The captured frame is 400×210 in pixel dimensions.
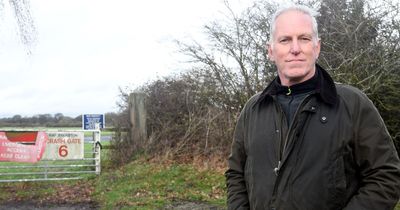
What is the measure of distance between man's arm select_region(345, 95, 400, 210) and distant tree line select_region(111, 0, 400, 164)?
7405mm

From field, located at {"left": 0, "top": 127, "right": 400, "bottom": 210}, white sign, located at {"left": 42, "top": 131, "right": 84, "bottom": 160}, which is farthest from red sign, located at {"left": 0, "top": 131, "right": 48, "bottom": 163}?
field, located at {"left": 0, "top": 127, "right": 400, "bottom": 210}

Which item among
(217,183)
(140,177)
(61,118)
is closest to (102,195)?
(140,177)

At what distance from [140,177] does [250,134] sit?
8682mm

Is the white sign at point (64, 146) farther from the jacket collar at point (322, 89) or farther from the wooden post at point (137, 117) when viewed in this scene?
the jacket collar at point (322, 89)

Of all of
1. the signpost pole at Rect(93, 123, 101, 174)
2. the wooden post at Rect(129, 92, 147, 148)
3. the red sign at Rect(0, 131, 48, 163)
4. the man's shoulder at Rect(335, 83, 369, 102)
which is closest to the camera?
the man's shoulder at Rect(335, 83, 369, 102)

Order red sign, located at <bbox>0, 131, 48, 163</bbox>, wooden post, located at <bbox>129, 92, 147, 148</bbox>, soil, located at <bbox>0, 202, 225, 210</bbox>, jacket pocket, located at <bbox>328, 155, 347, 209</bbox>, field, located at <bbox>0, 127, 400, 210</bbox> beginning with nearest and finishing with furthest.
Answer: jacket pocket, located at <bbox>328, 155, 347, 209</bbox>, soil, located at <bbox>0, 202, 225, 210</bbox>, field, located at <bbox>0, 127, 400, 210</bbox>, red sign, located at <bbox>0, 131, 48, 163</bbox>, wooden post, located at <bbox>129, 92, 147, 148</bbox>

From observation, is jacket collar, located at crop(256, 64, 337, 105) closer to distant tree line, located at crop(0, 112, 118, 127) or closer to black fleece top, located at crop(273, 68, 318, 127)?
black fleece top, located at crop(273, 68, 318, 127)

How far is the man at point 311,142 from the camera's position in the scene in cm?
215

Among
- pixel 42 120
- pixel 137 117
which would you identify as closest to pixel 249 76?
pixel 137 117

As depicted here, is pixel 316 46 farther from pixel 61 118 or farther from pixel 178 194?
pixel 61 118

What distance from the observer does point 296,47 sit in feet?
7.50

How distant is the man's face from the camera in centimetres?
230

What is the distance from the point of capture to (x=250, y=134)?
2.48 meters

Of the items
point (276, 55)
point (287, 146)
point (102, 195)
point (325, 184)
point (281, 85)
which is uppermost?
point (276, 55)
